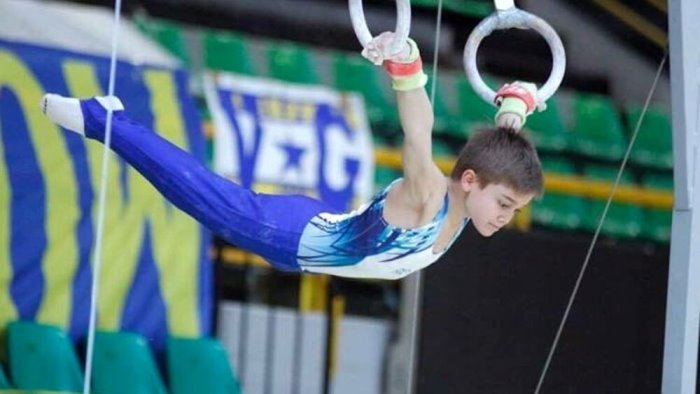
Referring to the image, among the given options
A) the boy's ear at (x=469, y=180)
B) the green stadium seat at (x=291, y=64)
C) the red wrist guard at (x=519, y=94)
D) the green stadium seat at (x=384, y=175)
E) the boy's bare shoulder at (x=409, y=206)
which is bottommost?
the boy's bare shoulder at (x=409, y=206)

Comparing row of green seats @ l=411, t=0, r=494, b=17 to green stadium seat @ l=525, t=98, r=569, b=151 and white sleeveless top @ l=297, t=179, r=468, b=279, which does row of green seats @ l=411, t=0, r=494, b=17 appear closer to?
green stadium seat @ l=525, t=98, r=569, b=151

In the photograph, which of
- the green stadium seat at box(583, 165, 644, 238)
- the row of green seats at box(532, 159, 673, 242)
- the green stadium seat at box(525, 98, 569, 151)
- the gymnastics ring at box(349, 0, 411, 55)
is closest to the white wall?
the row of green seats at box(532, 159, 673, 242)

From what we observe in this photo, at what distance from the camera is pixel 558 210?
7.88 metres

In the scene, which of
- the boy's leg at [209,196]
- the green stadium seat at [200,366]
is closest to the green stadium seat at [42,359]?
the green stadium seat at [200,366]

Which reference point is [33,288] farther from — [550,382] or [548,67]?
[548,67]

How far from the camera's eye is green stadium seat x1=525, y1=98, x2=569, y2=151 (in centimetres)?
813

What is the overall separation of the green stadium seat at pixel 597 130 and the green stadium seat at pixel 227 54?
1711 millimetres

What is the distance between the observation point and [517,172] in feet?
12.3

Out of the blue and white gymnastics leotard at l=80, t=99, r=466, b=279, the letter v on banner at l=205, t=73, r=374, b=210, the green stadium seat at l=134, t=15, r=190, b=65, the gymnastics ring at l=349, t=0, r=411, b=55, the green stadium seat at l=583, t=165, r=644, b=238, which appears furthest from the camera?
the green stadium seat at l=583, t=165, r=644, b=238

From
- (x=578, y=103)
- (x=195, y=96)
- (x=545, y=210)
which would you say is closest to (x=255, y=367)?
(x=195, y=96)

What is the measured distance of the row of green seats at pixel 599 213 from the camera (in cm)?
784

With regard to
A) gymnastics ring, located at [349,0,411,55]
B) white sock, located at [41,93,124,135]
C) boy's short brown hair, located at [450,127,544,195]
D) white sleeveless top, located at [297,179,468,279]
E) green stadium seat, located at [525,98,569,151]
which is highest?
green stadium seat, located at [525,98,569,151]

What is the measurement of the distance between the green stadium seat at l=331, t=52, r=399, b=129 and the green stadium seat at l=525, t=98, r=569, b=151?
0.80 meters

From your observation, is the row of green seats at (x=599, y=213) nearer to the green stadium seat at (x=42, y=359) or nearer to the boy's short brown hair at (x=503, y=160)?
the green stadium seat at (x=42, y=359)
